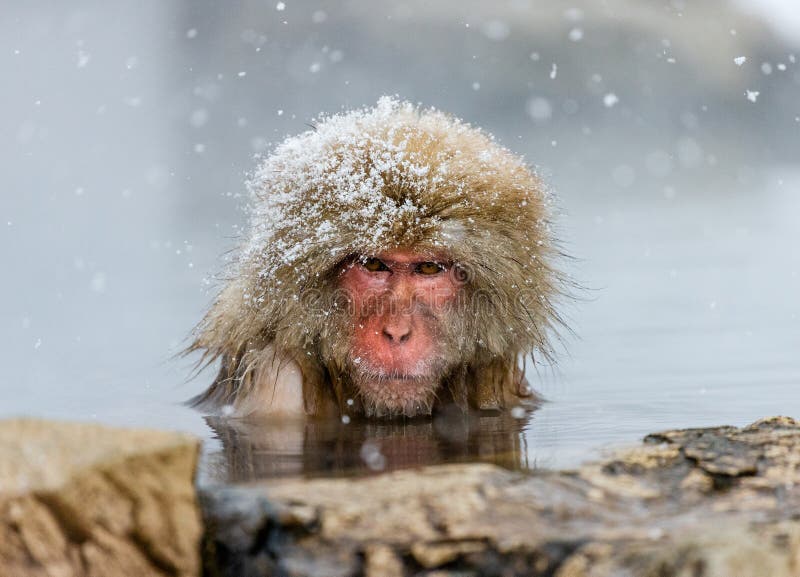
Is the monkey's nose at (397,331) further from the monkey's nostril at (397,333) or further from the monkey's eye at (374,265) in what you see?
the monkey's eye at (374,265)

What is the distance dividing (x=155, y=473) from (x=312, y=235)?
188 centimetres

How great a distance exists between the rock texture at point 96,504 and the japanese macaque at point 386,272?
1760mm

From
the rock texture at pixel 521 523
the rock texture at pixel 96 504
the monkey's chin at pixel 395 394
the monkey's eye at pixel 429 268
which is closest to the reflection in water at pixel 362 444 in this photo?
the monkey's chin at pixel 395 394

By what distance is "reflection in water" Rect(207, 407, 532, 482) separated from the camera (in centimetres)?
224

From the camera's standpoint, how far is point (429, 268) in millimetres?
3584

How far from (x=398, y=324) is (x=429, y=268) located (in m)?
0.24

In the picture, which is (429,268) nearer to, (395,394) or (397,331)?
(397,331)

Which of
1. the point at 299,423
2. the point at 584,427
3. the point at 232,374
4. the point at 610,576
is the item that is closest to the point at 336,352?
the point at 299,423

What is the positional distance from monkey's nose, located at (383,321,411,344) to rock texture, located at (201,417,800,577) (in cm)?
146

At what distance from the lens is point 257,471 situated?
7.28ft

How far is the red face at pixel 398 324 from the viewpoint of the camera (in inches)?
137

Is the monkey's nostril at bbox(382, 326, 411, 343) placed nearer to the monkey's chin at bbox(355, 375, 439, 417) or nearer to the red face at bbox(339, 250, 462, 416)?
the red face at bbox(339, 250, 462, 416)

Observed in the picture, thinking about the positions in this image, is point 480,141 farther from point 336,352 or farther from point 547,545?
point 547,545

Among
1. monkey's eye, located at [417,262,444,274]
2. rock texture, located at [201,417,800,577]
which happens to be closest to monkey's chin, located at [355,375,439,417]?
monkey's eye, located at [417,262,444,274]
